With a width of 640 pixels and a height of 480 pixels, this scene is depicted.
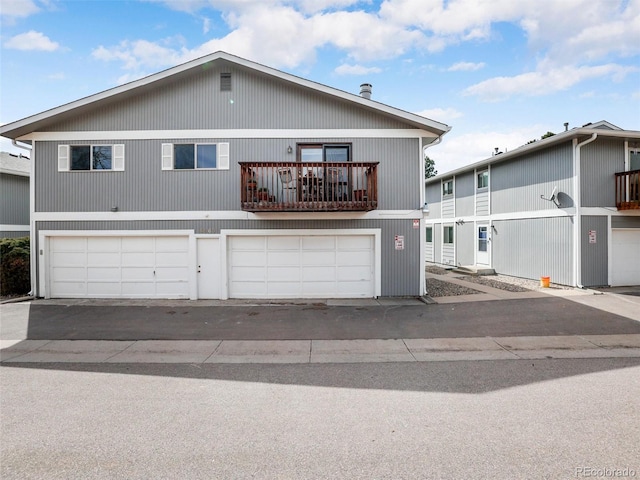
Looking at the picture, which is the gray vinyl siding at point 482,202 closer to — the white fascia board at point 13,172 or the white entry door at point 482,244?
the white entry door at point 482,244

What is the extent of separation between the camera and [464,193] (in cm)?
1920

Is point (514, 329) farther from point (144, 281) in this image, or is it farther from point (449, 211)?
point (449, 211)

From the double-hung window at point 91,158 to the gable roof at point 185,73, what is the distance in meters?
1.03

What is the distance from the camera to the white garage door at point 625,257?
12688mm

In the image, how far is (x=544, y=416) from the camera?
3.87 m

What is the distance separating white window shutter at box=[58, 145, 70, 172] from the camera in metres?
11.5

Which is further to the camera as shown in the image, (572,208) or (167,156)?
(572,208)

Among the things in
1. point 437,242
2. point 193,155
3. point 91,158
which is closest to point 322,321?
point 193,155

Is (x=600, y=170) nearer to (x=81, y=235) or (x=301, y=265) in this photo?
(x=301, y=265)

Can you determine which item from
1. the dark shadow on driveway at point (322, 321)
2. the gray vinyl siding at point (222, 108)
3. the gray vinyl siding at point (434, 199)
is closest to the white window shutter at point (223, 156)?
the gray vinyl siding at point (222, 108)

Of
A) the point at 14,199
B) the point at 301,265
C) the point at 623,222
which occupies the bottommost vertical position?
the point at 301,265

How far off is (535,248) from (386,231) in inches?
283

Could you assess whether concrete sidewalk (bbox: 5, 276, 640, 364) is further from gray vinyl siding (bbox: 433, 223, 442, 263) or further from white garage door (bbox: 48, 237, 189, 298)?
gray vinyl siding (bbox: 433, 223, 442, 263)

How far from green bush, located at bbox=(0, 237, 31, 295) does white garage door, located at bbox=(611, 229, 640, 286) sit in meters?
20.1
